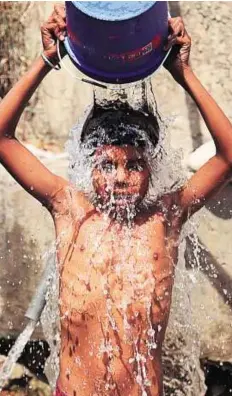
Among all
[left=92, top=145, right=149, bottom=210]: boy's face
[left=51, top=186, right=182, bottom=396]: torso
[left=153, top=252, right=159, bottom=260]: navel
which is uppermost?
[left=92, top=145, right=149, bottom=210]: boy's face

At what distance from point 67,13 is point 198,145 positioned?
3.88ft

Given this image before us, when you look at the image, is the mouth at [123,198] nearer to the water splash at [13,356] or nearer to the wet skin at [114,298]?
the wet skin at [114,298]

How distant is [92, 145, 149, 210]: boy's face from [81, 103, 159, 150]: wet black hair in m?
0.03

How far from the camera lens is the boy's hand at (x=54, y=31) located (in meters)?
2.57

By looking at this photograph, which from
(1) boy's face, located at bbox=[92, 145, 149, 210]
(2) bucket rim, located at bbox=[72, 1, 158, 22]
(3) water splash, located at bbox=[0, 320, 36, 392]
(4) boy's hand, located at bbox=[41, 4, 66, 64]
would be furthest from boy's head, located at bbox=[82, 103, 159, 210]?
(3) water splash, located at bbox=[0, 320, 36, 392]

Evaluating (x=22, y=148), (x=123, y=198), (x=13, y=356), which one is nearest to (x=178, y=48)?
(x=123, y=198)

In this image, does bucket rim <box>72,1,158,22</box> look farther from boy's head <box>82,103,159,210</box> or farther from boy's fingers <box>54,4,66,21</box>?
boy's head <box>82,103,159,210</box>

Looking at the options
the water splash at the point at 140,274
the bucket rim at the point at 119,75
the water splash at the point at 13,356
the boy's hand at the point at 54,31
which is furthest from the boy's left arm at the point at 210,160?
the water splash at the point at 13,356

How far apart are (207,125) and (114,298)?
1.91 feet

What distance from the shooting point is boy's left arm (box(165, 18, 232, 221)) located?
2.59 metres

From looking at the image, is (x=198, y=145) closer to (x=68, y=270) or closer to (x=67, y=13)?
(x=68, y=270)

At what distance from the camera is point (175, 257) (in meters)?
2.87

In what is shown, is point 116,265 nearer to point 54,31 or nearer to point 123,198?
point 123,198

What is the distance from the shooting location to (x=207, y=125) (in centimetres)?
275
